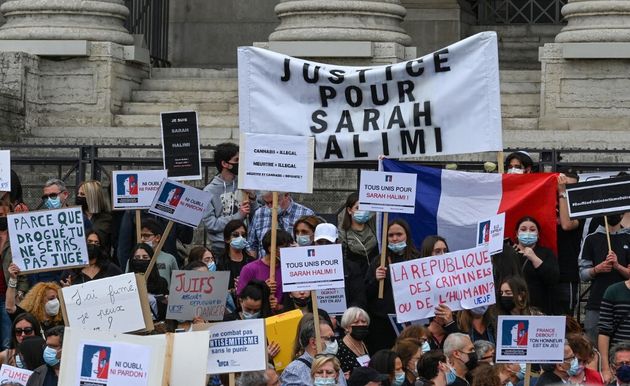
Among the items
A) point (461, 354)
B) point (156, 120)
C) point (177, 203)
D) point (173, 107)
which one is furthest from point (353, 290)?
point (173, 107)

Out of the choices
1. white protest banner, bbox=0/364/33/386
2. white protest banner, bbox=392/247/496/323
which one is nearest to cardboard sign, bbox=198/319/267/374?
white protest banner, bbox=0/364/33/386

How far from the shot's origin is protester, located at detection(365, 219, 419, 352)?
1822 centimetres

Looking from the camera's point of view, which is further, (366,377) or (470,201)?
(470,201)

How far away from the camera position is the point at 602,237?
60.5ft

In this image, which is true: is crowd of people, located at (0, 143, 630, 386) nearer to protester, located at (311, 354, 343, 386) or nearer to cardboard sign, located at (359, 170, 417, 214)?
protester, located at (311, 354, 343, 386)

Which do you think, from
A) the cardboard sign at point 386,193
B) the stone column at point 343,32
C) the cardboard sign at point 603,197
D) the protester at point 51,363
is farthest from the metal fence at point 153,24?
the protester at point 51,363

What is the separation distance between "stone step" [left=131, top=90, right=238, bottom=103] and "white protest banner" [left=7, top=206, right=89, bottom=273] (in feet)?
25.0

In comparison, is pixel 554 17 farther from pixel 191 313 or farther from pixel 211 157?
pixel 191 313

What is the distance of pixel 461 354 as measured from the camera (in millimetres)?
16375

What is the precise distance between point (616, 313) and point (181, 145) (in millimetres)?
4363

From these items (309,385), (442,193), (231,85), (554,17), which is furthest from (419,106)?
(554,17)

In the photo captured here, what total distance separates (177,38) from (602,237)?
12375mm

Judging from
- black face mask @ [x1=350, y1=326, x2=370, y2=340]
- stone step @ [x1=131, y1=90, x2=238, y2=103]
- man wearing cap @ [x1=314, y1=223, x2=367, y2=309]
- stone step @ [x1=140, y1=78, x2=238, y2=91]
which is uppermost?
stone step @ [x1=140, y1=78, x2=238, y2=91]

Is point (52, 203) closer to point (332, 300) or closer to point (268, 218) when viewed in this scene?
point (268, 218)
